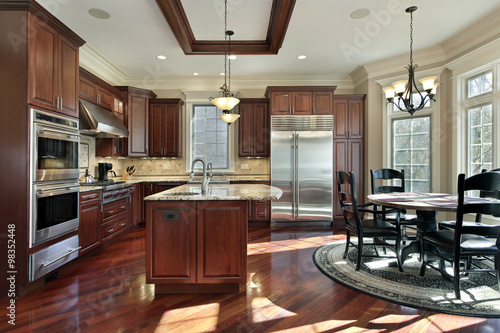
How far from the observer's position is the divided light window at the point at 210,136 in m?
5.46

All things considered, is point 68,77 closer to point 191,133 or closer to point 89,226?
point 89,226

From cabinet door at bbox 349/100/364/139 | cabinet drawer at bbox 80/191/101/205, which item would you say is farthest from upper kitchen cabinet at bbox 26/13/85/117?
cabinet door at bbox 349/100/364/139

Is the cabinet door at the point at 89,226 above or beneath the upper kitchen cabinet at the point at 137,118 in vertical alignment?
beneath

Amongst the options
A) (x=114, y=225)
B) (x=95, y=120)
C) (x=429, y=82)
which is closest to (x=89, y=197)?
(x=114, y=225)

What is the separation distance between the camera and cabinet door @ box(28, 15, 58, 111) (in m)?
2.23

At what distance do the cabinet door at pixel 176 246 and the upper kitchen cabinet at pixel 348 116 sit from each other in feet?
12.1

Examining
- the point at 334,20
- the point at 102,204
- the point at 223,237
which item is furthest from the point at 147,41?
the point at 223,237

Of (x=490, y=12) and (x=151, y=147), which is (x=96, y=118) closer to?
(x=151, y=147)

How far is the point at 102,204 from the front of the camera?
11.1ft

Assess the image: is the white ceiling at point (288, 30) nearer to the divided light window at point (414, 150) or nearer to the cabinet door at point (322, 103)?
the cabinet door at point (322, 103)

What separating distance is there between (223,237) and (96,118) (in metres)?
2.63

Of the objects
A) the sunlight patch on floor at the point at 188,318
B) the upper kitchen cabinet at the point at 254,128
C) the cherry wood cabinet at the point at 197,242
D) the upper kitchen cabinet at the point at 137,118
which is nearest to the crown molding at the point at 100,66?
the upper kitchen cabinet at the point at 137,118

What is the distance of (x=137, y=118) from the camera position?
4.85 metres

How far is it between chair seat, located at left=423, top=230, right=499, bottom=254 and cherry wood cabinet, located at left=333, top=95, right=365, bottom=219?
257cm
